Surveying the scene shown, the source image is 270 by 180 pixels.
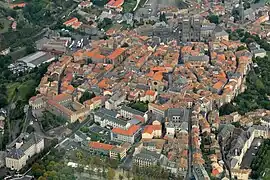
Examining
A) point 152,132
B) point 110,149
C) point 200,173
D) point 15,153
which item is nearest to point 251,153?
point 200,173

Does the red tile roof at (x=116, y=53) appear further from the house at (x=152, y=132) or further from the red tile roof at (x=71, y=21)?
the house at (x=152, y=132)

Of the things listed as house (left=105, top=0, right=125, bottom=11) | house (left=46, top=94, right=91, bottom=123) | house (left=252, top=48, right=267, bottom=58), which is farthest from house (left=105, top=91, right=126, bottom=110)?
house (left=105, top=0, right=125, bottom=11)

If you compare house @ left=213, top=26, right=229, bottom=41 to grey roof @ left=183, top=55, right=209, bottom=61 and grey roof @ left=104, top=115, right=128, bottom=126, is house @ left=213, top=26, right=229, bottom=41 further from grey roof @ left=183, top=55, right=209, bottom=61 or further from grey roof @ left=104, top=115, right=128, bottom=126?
grey roof @ left=104, top=115, right=128, bottom=126

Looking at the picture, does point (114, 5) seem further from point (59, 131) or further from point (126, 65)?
point (59, 131)

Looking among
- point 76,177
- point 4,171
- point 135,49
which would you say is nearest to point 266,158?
point 76,177

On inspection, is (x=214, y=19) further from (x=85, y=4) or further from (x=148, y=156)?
(x=148, y=156)

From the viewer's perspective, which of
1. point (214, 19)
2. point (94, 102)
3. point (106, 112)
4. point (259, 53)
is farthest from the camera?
point (214, 19)
